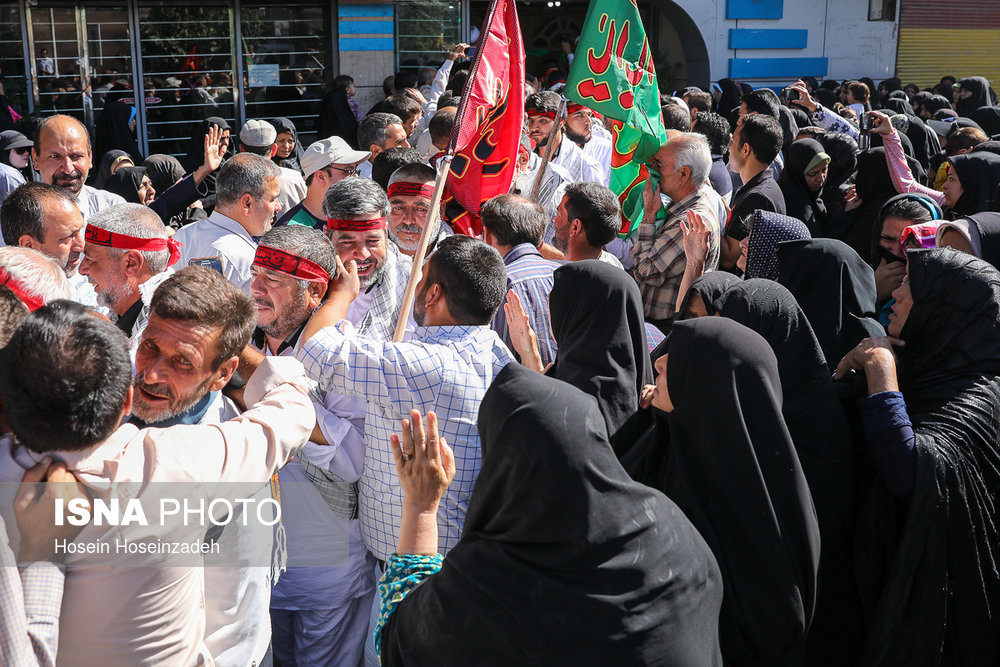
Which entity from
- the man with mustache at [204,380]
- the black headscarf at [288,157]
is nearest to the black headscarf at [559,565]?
the man with mustache at [204,380]

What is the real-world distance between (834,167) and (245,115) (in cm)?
943

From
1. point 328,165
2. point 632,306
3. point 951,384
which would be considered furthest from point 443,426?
point 328,165

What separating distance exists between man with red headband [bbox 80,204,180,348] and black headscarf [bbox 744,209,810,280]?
248 centimetres

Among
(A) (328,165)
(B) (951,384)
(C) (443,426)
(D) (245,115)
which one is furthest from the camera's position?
(D) (245,115)

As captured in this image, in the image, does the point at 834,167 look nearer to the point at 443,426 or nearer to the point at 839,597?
the point at 839,597

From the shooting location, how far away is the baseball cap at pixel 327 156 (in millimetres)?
5070

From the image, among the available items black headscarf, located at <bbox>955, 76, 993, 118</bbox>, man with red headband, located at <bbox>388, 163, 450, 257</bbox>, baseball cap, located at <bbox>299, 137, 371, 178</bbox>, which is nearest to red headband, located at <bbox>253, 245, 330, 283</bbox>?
man with red headband, located at <bbox>388, 163, 450, 257</bbox>

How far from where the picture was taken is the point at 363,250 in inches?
145

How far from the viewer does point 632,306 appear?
2.95 m

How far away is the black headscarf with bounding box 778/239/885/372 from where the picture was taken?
337cm

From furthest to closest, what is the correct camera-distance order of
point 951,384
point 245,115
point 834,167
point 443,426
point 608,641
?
1. point 245,115
2. point 834,167
3. point 951,384
4. point 443,426
5. point 608,641

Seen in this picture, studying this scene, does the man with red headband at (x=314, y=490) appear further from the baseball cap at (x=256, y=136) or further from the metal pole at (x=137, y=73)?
the metal pole at (x=137, y=73)

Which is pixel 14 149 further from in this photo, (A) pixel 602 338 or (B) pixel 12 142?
(A) pixel 602 338

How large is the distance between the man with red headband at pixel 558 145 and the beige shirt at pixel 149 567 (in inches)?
129
